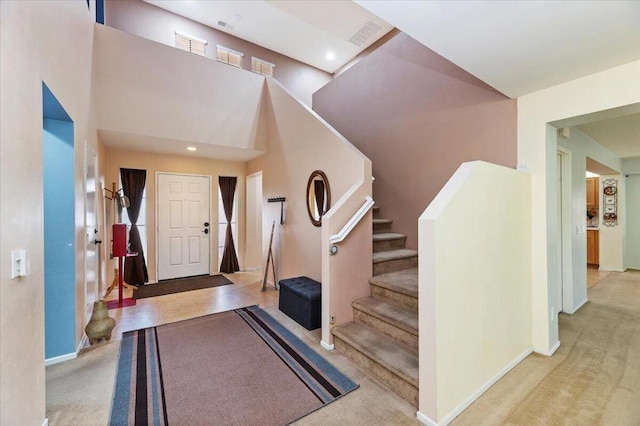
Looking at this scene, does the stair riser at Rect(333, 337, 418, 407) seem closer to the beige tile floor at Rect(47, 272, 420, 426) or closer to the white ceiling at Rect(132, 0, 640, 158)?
the beige tile floor at Rect(47, 272, 420, 426)

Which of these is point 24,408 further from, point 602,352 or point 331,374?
point 602,352

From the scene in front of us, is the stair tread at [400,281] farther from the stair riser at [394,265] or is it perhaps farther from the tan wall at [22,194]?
the tan wall at [22,194]

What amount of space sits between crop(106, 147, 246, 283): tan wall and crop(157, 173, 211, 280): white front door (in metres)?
0.10

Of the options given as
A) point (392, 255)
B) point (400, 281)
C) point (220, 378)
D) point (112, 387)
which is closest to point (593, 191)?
point (392, 255)

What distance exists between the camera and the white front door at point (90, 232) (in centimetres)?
290

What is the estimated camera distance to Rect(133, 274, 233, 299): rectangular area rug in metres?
4.46

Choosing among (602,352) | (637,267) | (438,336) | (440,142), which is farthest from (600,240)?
(438,336)

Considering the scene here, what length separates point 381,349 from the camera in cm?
224

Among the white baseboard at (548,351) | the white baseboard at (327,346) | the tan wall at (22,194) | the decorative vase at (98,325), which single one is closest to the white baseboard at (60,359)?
the decorative vase at (98,325)

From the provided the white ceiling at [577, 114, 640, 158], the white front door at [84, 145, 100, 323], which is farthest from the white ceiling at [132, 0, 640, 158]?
the white front door at [84, 145, 100, 323]

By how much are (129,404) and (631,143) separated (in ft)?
23.7

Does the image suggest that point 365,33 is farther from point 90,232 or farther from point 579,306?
point 579,306

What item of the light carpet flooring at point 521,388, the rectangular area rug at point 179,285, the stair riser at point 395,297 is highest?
the stair riser at point 395,297

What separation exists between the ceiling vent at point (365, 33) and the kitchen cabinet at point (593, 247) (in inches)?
270
